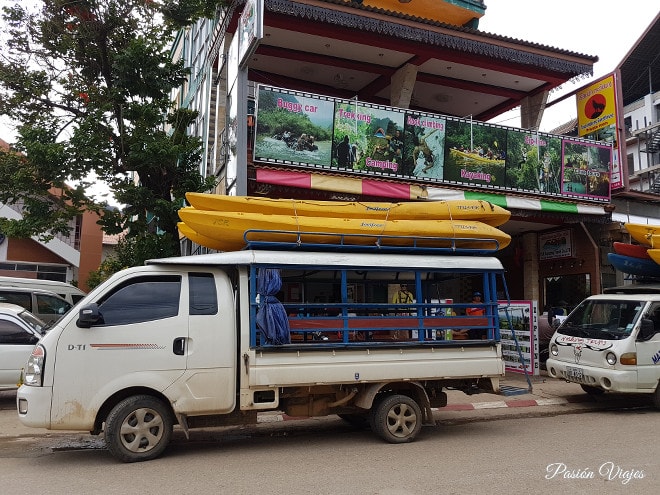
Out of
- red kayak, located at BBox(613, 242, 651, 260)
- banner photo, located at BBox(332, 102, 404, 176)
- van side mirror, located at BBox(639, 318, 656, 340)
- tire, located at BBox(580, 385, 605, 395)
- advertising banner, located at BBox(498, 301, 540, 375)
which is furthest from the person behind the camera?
banner photo, located at BBox(332, 102, 404, 176)

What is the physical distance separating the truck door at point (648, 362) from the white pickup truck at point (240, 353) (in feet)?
9.94

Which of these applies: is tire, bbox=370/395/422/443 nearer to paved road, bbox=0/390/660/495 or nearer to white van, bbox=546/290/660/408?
paved road, bbox=0/390/660/495

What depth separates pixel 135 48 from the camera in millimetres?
11664

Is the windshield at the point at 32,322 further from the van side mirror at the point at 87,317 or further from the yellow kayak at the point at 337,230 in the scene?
the yellow kayak at the point at 337,230

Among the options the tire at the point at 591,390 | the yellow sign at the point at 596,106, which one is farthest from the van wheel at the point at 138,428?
the yellow sign at the point at 596,106

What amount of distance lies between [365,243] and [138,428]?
3406mm

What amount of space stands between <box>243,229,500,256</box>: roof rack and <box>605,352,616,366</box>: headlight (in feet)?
9.57

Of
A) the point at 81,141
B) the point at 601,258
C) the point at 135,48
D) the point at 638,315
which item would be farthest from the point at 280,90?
the point at 601,258

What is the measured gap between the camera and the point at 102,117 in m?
12.0

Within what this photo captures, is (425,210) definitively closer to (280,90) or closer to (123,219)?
(280,90)

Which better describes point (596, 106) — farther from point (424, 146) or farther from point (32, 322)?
point (32, 322)

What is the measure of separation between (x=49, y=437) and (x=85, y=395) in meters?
2.43

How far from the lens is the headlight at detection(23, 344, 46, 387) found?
539 centimetres

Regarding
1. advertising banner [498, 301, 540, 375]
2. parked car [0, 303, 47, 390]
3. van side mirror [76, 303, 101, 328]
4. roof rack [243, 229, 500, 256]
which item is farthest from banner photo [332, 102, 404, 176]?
van side mirror [76, 303, 101, 328]
